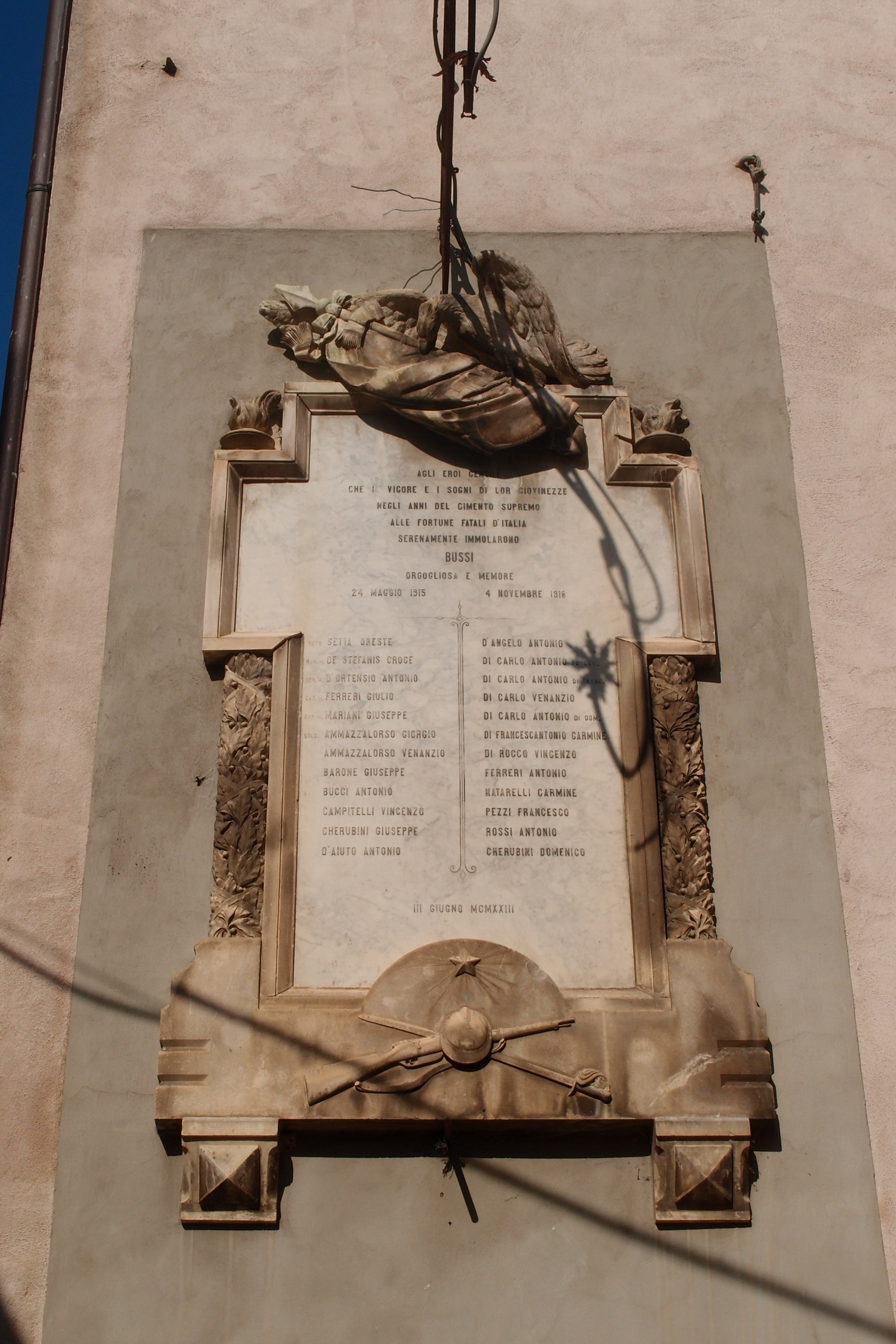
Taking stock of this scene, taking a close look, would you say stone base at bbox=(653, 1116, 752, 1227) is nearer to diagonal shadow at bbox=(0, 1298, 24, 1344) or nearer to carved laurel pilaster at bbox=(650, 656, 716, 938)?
carved laurel pilaster at bbox=(650, 656, 716, 938)

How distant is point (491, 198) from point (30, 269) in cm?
269

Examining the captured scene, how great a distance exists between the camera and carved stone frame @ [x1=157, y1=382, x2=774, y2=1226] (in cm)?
509

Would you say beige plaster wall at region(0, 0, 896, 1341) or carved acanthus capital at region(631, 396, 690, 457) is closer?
beige plaster wall at region(0, 0, 896, 1341)

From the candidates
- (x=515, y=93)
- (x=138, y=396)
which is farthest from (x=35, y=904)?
(x=515, y=93)

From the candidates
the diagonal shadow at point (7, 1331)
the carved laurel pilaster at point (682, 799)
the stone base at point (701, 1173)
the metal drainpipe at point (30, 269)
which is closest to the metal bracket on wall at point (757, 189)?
the carved laurel pilaster at point (682, 799)

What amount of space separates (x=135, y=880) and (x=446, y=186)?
3.79m

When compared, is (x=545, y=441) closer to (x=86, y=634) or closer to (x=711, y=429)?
(x=711, y=429)

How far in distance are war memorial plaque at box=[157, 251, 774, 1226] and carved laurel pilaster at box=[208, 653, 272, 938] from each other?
1 centimetres

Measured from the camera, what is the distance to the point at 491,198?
24.0 ft

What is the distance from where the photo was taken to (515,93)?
764 centimetres

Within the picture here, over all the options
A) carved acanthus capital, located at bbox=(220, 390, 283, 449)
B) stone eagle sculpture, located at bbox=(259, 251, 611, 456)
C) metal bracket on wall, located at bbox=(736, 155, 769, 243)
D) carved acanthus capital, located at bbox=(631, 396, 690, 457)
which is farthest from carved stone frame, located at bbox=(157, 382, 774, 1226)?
metal bracket on wall, located at bbox=(736, 155, 769, 243)

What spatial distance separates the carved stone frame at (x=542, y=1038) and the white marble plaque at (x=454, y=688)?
0.09 metres

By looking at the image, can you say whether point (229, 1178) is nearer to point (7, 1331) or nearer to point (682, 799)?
point (7, 1331)

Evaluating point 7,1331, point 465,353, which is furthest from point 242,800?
point 465,353
